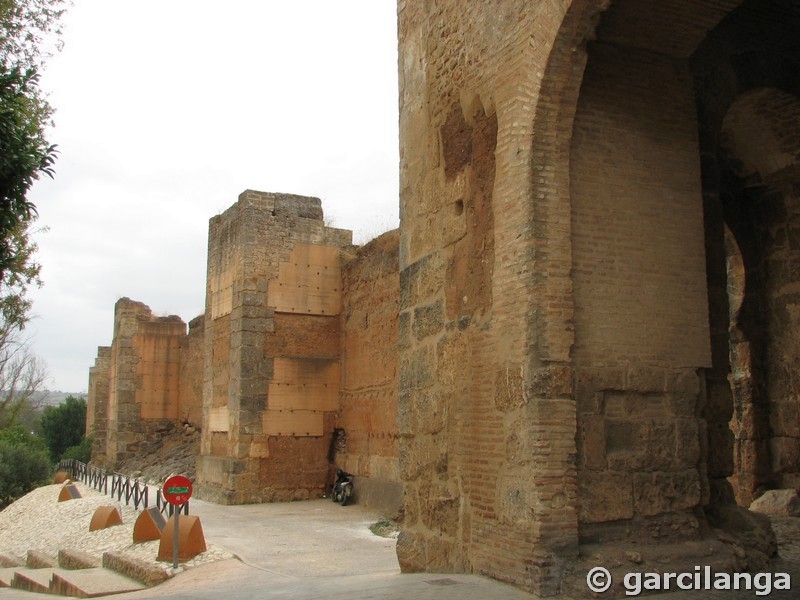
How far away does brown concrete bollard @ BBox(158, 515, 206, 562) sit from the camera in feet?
27.4

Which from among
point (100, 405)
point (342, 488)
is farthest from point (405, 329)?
point (100, 405)

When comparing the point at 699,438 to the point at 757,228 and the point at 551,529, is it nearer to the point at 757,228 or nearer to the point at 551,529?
the point at 551,529

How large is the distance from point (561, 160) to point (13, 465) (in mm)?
17545

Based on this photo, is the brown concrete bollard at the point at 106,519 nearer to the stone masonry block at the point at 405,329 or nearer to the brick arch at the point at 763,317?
the stone masonry block at the point at 405,329

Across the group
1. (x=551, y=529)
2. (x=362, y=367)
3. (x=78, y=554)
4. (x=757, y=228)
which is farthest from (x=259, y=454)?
(x=551, y=529)

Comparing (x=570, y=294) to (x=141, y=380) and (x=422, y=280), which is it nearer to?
(x=422, y=280)

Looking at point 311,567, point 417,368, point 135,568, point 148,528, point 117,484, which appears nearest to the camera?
point 417,368

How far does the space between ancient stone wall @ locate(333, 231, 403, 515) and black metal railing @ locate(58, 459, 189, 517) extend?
2.75 m

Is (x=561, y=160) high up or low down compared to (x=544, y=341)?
up

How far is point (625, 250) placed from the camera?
5.39m

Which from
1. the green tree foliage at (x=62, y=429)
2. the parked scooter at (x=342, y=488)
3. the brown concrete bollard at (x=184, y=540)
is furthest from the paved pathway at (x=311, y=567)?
the green tree foliage at (x=62, y=429)

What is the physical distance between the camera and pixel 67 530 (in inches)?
490

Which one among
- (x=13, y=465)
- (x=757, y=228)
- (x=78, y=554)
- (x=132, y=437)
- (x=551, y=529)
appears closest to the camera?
(x=551, y=529)

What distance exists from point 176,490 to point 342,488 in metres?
4.88
